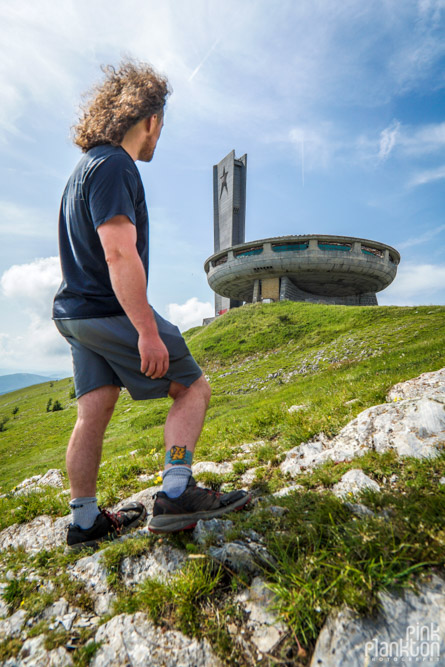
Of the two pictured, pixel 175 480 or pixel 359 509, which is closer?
pixel 359 509

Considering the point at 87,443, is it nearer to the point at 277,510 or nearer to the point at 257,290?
the point at 277,510

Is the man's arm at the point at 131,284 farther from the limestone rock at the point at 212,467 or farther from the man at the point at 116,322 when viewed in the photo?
the limestone rock at the point at 212,467

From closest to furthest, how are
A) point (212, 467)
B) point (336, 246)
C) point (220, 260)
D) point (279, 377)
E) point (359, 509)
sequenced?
1. point (359, 509)
2. point (212, 467)
3. point (279, 377)
4. point (336, 246)
5. point (220, 260)

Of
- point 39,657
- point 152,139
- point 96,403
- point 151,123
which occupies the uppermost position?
point 151,123

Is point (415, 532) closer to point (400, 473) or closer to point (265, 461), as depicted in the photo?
point (400, 473)

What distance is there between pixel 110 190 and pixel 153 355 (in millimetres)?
1452

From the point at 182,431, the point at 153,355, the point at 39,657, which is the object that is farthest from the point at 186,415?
the point at 39,657

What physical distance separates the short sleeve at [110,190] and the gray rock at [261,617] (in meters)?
2.83

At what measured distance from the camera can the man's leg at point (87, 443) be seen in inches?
118

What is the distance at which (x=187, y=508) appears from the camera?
8.81 ft

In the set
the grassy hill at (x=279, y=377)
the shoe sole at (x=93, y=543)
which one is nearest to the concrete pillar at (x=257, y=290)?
the grassy hill at (x=279, y=377)

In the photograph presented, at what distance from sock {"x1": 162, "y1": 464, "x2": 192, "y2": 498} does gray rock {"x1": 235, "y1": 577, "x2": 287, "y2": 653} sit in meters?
0.89

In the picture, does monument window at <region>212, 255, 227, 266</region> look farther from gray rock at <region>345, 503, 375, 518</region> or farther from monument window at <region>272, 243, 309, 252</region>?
gray rock at <region>345, 503, 375, 518</region>

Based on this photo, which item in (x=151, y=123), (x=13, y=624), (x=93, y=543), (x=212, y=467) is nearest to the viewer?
(x=13, y=624)
